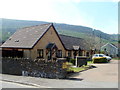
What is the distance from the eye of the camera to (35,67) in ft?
56.6

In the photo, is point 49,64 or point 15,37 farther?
point 15,37

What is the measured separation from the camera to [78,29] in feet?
456

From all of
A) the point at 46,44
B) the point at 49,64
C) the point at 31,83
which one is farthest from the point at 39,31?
the point at 31,83

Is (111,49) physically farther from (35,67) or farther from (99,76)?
(35,67)

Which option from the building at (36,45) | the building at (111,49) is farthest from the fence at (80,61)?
the building at (111,49)

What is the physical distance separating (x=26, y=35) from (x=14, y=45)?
251 centimetres

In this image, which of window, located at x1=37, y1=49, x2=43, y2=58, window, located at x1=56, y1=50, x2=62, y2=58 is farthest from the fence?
window, located at x1=56, y1=50, x2=62, y2=58

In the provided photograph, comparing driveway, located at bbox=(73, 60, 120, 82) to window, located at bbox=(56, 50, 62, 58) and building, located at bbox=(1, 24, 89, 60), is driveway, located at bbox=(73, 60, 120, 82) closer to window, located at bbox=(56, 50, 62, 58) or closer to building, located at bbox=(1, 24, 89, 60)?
building, located at bbox=(1, 24, 89, 60)

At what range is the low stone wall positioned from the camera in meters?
15.8

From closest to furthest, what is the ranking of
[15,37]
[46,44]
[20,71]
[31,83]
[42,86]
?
[42,86] < [31,83] < [20,71] < [46,44] < [15,37]

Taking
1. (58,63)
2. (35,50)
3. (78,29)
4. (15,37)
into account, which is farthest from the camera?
(78,29)

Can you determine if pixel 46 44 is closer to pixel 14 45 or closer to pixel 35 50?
pixel 35 50

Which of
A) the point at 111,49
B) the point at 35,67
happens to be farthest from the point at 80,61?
the point at 111,49

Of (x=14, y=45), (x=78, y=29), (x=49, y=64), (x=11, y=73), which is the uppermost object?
(x=78, y=29)
